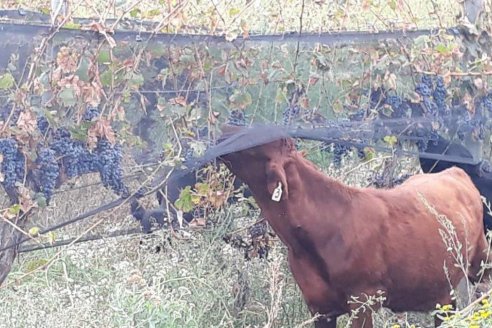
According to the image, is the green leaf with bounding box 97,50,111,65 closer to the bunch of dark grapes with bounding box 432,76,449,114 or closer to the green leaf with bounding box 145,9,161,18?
the green leaf with bounding box 145,9,161,18

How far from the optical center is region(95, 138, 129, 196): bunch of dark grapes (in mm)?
4457

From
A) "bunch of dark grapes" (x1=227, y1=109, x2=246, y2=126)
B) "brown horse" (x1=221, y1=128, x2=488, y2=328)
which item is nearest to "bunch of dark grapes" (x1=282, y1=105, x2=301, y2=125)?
"brown horse" (x1=221, y1=128, x2=488, y2=328)

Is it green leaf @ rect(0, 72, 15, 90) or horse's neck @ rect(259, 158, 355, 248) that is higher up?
green leaf @ rect(0, 72, 15, 90)

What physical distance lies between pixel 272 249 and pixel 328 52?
1426mm

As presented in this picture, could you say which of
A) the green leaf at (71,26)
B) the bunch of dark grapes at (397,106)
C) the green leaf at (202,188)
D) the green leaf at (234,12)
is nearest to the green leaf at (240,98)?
the green leaf at (234,12)

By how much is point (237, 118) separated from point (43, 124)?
0.98m

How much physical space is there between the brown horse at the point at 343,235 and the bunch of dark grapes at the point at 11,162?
921mm

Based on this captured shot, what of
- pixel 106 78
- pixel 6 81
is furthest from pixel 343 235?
pixel 6 81

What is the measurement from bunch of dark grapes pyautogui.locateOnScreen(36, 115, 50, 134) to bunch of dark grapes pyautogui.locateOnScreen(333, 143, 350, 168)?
1555 millimetres

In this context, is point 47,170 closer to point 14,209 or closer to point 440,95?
point 14,209

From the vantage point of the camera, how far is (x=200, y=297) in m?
5.99

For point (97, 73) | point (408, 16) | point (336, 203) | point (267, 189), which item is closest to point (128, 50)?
point (97, 73)

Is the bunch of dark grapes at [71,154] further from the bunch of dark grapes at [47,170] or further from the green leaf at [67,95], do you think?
the green leaf at [67,95]

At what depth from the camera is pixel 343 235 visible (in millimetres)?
5352
